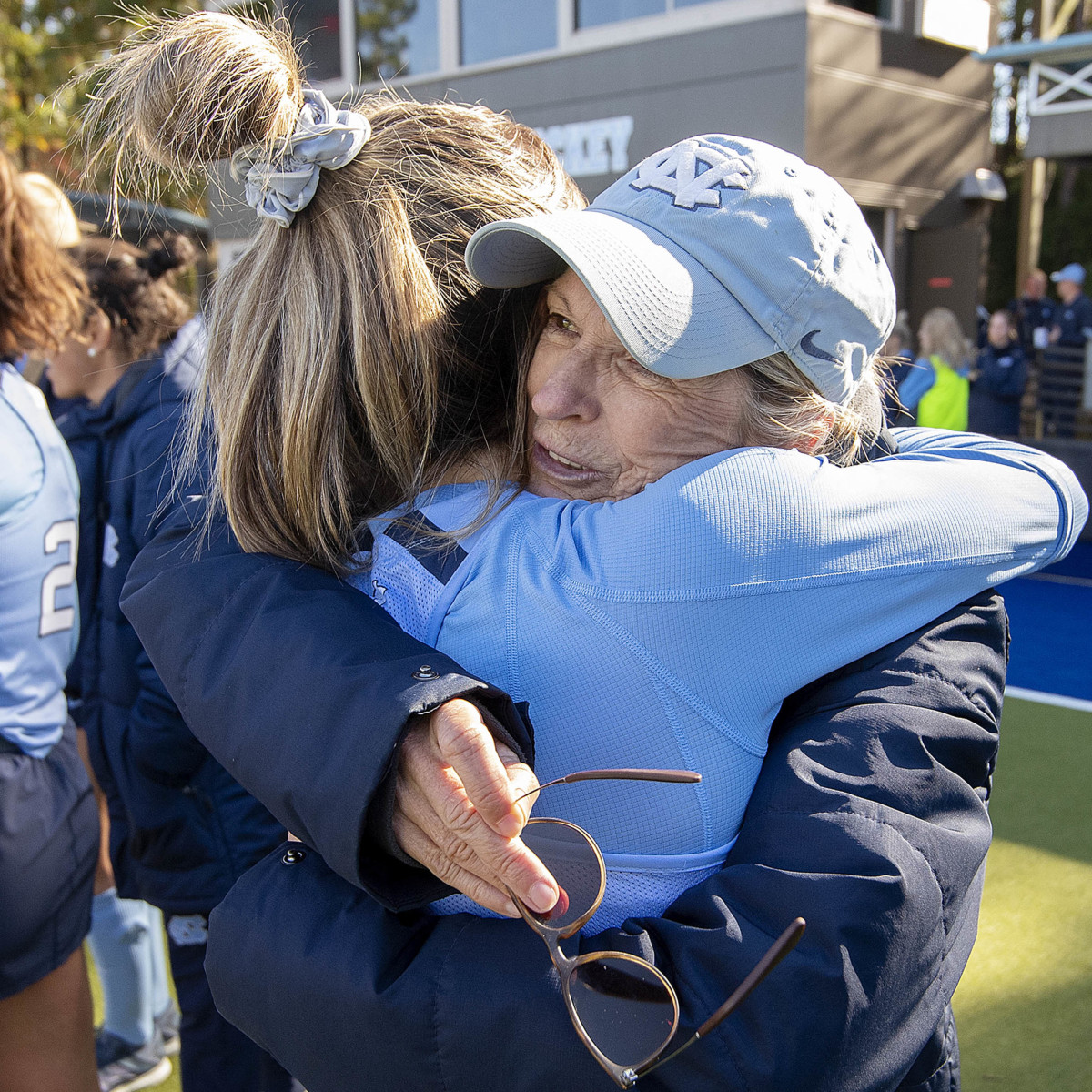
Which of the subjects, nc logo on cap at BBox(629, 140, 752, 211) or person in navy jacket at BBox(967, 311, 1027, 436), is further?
person in navy jacket at BBox(967, 311, 1027, 436)

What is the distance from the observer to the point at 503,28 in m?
12.8

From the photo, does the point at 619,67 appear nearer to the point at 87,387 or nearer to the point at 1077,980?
the point at 87,387

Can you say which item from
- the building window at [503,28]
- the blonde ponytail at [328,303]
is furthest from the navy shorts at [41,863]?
the building window at [503,28]

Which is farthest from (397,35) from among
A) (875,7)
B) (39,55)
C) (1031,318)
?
(1031,318)

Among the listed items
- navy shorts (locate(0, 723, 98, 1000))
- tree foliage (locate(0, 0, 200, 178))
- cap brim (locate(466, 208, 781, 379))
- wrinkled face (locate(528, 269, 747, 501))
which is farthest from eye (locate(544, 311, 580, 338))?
tree foliage (locate(0, 0, 200, 178))

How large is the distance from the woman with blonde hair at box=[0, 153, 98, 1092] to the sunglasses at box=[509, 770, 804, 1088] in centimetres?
152

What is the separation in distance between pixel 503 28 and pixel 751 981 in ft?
44.8

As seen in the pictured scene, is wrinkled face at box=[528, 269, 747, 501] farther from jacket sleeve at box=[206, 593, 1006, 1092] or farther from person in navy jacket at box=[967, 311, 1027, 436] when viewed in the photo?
person in navy jacket at box=[967, 311, 1027, 436]

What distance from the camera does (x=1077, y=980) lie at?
10.8ft

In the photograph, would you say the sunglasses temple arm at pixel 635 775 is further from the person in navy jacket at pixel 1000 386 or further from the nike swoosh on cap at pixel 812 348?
the person in navy jacket at pixel 1000 386

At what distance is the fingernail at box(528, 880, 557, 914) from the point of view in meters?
0.90

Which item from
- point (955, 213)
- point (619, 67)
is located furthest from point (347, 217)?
point (955, 213)

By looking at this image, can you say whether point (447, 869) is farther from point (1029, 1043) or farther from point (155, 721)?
point (1029, 1043)

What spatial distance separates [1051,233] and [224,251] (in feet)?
49.5
